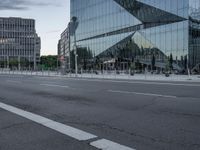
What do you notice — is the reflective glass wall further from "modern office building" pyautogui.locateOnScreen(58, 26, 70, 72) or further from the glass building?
"modern office building" pyautogui.locateOnScreen(58, 26, 70, 72)

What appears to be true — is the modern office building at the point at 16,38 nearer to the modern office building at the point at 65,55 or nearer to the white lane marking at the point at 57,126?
the modern office building at the point at 65,55

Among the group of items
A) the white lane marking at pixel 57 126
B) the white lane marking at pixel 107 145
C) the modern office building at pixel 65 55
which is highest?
the modern office building at pixel 65 55

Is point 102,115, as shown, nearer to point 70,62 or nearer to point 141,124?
point 141,124

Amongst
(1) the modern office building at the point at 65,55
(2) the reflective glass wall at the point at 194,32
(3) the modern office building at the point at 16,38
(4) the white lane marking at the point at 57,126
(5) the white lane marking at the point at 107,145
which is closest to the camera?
(5) the white lane marking at the point at 107,145

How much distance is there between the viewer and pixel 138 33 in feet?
192

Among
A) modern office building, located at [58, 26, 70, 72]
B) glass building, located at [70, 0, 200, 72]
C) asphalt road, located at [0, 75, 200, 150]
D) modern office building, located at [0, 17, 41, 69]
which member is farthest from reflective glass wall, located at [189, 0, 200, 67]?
modern office building, located at [0, 17, 41, 69]

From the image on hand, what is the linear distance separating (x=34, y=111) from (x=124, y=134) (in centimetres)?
395

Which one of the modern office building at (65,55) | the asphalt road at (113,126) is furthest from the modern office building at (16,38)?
the asphalt road at (113,126)

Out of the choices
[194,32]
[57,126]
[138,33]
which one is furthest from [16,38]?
[57,126]

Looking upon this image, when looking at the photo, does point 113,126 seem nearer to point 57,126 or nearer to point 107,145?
point 57,126

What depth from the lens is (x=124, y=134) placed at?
6.09 m

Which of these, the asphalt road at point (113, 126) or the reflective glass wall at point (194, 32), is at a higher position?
the reflective glass wall at point (194, 32)

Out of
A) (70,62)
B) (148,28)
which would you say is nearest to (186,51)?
(148,28)

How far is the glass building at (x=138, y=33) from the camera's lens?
4772 centimetres
